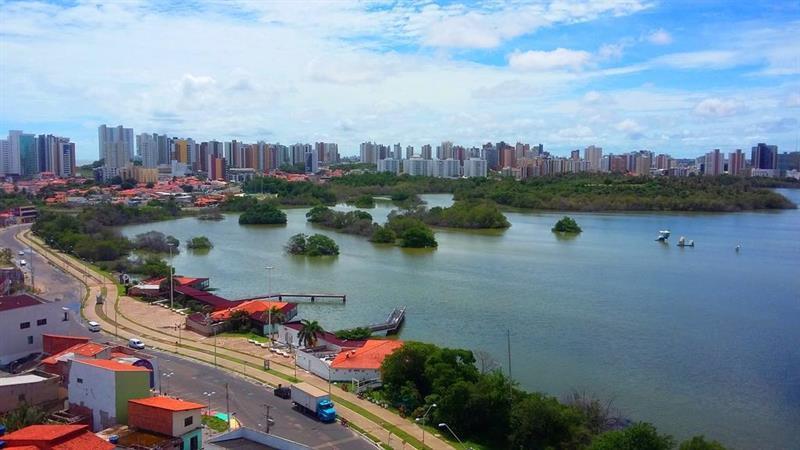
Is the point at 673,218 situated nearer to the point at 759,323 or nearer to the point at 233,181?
the point at 759,323

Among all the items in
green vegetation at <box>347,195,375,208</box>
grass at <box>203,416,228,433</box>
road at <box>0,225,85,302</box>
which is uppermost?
green vegetation at <box>347,195,375,208</box>

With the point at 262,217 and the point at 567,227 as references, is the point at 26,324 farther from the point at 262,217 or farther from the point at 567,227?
the point at 567,227


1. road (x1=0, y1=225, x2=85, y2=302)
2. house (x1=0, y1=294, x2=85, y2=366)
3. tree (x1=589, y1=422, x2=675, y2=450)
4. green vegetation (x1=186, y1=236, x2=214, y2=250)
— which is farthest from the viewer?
green vegetation (x1=186, y1=236, x2=214, y2=250)

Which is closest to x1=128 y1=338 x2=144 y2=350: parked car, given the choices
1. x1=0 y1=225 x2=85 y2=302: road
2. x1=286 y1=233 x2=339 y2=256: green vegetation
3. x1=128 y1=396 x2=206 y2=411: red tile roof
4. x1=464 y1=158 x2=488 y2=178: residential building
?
x1=128 y1=396 x2=206 y2=411: red tile roof

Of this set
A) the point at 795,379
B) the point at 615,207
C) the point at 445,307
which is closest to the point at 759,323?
the point at 795,379

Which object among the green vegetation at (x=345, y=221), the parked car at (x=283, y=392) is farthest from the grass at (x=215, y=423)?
the green vegetation at (x=345, y=221)

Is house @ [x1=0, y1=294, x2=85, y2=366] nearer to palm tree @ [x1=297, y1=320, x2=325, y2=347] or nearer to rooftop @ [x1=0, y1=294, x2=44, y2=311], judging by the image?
rooftop @ [x1=0, y1=294, x2=44, y2=311]

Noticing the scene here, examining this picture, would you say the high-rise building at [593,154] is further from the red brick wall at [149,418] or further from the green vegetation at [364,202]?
the red brick wall at [149,418]
